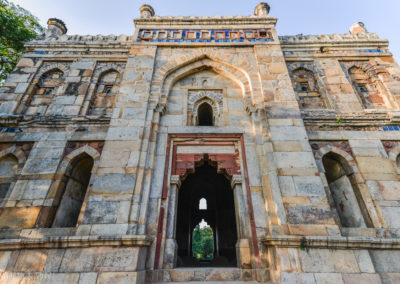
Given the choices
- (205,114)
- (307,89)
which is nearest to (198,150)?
(205,114)

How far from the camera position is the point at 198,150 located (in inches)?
224

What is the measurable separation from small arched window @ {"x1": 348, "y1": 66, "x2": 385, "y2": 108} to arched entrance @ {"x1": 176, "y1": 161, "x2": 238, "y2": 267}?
6.03 m

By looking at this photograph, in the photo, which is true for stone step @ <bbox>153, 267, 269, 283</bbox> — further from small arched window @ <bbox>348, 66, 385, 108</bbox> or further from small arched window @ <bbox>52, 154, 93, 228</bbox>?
small arched window @ <bbox>348, 66, 385, 108</bbox>

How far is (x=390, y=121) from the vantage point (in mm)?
6199

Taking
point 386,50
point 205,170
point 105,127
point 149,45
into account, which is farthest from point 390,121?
point 105,127

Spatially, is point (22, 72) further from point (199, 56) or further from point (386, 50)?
point (386, 50)

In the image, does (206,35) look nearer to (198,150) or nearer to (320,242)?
(198,150)

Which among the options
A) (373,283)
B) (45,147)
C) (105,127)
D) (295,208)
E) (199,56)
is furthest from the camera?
(199,56)

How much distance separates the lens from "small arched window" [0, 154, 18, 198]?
17.3ft

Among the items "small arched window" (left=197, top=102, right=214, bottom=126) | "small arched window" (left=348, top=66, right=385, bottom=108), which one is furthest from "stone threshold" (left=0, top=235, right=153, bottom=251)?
"small arched window" (left=348, top=66, right=385, bottom=108)

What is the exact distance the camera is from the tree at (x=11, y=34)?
30.2 ft

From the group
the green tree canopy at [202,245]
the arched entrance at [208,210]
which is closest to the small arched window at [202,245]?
the green tree canopy at [202,245]

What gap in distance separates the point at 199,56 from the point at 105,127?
12.9 feet

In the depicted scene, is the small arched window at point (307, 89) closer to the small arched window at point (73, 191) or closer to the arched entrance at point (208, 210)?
the arched entrance at point (208, 210)
